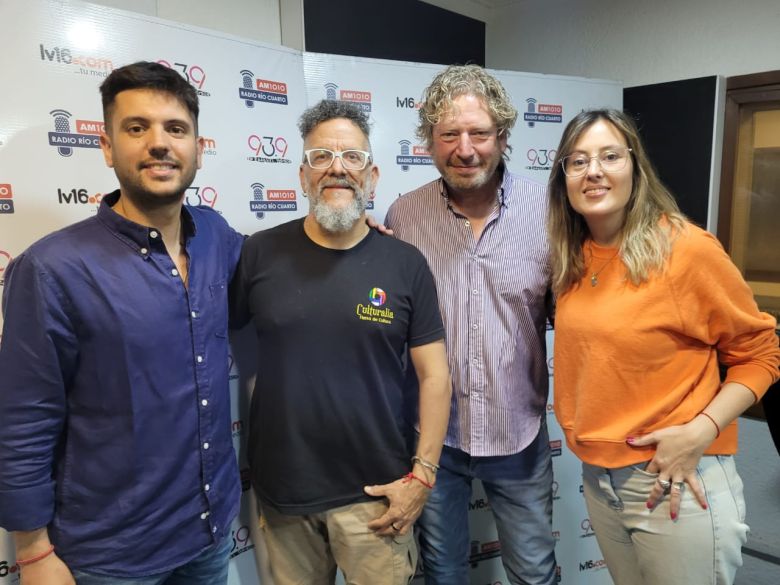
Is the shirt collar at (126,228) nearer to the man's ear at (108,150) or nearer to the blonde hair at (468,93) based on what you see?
the man's ear at (108,150)

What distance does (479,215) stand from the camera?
164cm

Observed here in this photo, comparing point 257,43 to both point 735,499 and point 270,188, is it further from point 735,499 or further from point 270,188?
point 735,499

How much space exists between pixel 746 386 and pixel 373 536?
1063mm

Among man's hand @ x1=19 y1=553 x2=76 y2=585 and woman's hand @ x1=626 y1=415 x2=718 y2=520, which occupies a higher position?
woman's hand @ x1=626 y1=415 x2=718 y2=520

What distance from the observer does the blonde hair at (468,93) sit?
1.57 meters

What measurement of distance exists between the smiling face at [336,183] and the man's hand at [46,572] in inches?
39.2

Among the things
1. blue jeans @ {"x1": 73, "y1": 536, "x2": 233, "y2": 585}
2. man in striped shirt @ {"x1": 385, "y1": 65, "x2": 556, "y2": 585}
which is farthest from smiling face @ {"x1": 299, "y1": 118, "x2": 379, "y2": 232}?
blue jeans @ {"x1": 73, "y1": 536, "x2": 233, "y2": 585}

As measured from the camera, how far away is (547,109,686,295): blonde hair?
1.26 m

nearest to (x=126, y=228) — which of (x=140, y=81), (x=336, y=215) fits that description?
(x=140, y=81)

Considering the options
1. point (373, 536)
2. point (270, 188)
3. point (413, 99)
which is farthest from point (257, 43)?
point (373, 536)

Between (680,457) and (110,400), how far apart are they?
4.41 ft

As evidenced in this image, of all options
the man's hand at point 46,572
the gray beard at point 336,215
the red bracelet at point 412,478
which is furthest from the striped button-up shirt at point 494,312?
the man's hand at point 46,572

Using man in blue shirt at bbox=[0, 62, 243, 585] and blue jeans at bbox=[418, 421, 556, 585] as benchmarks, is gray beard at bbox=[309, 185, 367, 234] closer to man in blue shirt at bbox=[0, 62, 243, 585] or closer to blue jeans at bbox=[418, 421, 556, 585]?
man in blue shirt at bbox=[0, 62, 243, 585]

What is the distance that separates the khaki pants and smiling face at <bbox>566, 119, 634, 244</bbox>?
39.3 inches
